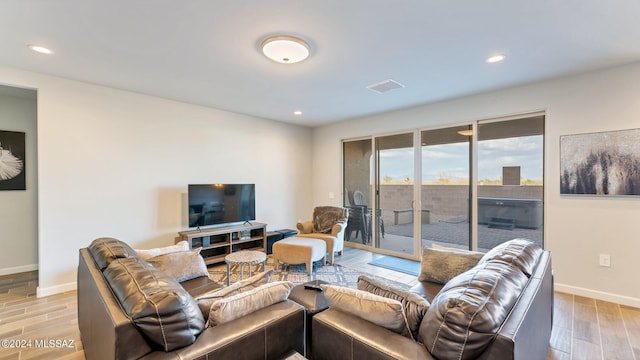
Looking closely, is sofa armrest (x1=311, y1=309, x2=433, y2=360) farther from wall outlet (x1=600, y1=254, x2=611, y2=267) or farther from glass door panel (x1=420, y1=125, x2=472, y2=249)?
glass door panel (x1=420, y1=125, x2=472, y2=249)

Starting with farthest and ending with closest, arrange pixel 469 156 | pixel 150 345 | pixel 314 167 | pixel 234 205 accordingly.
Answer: pixel 314 167, pixel 234 205, pixel 469 156, pixel 150 345

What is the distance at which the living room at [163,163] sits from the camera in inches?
118

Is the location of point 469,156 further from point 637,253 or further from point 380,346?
point 380,346

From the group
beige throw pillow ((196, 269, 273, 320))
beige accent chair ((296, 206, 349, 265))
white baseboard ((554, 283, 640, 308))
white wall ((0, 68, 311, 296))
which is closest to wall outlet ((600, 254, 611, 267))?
white baseboard ((554, 283, 640, 308))

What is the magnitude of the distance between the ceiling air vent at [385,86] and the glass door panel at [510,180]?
4.97ft

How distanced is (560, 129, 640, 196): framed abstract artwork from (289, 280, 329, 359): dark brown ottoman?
3.36 m

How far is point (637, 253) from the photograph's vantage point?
2.87m

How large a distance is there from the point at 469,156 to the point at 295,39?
3171 millimetres

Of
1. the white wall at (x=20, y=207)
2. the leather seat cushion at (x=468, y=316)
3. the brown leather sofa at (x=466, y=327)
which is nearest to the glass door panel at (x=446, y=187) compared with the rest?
the brown leather sofa at (x=466, y=327)

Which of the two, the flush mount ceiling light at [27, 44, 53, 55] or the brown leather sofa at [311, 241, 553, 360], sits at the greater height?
the flush mount ceiling light at [27, 44, 53, 55]

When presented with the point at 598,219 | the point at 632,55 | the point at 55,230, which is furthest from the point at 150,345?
the point at 632,55

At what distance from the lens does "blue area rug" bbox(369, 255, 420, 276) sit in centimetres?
410

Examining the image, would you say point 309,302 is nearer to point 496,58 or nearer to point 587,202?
point 496,58

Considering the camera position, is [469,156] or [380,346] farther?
[469,156]
